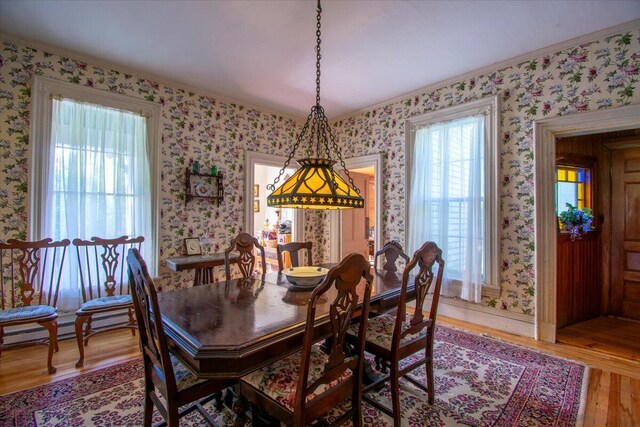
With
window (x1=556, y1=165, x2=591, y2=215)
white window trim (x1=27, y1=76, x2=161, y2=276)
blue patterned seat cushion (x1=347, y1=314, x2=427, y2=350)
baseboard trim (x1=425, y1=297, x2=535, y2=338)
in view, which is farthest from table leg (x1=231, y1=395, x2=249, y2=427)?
window (x1=556, y1=165, x2=591, y2=215)

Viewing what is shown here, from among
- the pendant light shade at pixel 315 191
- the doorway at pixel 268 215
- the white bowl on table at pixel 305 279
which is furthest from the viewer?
the doorway at pixel 268 215

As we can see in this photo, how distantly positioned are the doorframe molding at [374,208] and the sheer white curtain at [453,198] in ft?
1.74

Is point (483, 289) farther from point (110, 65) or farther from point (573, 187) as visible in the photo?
point (110, 65)

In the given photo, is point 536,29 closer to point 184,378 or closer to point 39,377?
point 184,378

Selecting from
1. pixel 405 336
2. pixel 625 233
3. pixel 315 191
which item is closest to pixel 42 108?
pixel 315 191

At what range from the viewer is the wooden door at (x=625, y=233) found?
3773mm

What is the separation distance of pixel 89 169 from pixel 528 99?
15.5 feet

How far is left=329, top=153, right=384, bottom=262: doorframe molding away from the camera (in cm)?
453

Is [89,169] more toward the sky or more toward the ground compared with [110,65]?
more toward the ground

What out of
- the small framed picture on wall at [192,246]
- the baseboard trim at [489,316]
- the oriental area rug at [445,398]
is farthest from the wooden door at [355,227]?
the oriental area rug at [445,398]

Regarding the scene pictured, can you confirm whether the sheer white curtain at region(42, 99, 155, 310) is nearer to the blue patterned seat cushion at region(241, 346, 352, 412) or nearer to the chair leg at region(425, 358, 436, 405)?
the blue patterned seat cushion at region(241, 346, 352, 412)

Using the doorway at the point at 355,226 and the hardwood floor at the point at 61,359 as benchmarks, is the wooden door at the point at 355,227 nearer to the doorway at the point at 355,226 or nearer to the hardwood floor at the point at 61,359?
the doorway at the point at 355,226

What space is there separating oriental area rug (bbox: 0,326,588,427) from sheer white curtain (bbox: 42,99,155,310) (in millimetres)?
1243

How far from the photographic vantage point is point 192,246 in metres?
3.88
